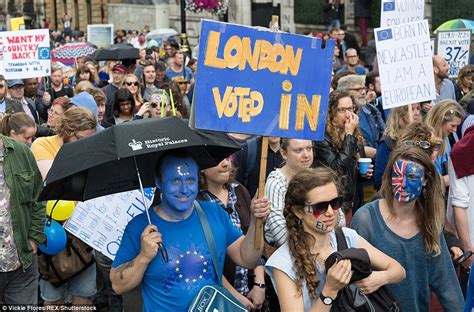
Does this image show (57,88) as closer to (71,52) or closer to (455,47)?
(455,47)

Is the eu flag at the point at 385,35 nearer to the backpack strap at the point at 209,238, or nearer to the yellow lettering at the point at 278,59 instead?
the yellow lettering at the point at 278,59

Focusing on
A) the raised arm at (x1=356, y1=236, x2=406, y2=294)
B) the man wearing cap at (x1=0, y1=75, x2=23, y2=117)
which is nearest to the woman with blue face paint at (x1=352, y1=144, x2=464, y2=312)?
the raised arm at (x1=356, y1=236, x2=406, y2=294)

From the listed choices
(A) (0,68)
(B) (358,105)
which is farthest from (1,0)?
(B) (358,105)

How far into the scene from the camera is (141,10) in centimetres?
4122

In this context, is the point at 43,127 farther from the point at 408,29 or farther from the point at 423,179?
the point at 423,179

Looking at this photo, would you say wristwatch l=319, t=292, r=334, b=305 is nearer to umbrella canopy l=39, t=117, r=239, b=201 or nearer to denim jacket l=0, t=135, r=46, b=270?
umbrella canopy l=39, t=117, r=239, b=201

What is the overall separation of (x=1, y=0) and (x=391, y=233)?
56.3 metres

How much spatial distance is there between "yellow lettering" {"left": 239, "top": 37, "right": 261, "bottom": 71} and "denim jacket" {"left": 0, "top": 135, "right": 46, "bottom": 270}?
7.12ft

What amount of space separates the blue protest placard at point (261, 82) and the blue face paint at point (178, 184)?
21 cm

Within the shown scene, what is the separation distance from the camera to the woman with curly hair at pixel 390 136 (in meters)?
7.92

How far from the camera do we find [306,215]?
4.44 metres

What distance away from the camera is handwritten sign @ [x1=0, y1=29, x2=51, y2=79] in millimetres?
12828

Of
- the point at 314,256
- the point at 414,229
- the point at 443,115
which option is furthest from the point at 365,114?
the point at 314,256

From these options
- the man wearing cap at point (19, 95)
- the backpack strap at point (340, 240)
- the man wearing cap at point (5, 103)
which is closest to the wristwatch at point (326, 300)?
the backpack strap at point (340, 240)
